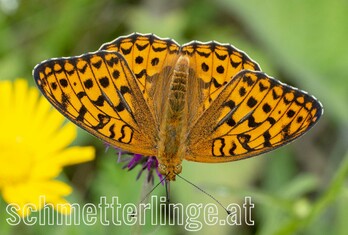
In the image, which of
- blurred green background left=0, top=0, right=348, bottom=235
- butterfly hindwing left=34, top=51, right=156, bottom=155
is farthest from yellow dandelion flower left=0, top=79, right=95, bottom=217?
blurred green background left=0, top=0, right=348, bottom=235

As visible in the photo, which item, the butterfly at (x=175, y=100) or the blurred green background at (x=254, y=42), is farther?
the blurred green background at (x=254, y=42)

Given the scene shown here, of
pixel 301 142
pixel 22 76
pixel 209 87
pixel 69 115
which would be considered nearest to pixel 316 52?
pixel 301 142

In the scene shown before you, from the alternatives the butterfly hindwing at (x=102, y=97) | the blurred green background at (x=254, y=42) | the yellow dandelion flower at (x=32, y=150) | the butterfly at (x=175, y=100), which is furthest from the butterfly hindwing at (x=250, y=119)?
the blurred green background at (x=254, y=42)

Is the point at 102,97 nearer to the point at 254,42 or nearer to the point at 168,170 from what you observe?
the point at 168,170

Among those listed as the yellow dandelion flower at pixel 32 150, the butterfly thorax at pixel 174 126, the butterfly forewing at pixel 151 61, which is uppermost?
the butterfly forewing at pixel 151 61

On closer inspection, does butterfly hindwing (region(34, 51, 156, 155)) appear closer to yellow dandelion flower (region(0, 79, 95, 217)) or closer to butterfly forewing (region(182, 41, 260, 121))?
butterfly forewing (region(182, 41, 260, 121))

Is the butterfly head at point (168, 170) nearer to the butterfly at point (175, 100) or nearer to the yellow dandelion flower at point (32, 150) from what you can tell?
the butterfly at point (175, 100)

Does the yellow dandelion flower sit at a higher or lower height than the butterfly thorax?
lower
